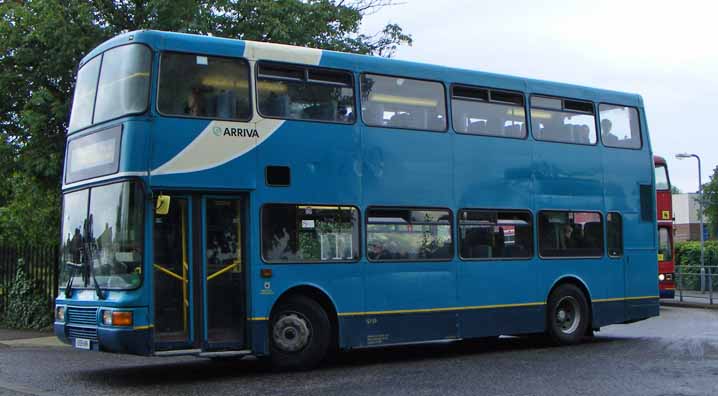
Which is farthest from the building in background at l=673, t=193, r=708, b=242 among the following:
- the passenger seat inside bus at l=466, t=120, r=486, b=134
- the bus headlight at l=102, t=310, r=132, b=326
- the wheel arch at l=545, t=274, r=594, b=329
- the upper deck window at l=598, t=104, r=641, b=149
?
the bus headlight at l=102, t=310, r=132, b=326

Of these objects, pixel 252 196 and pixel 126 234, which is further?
pixel 252 196

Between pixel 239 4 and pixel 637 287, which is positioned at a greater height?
pixel 239 4

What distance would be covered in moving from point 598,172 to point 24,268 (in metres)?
12.8

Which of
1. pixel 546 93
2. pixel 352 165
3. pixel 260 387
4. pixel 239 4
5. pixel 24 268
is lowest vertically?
pixel 260 387

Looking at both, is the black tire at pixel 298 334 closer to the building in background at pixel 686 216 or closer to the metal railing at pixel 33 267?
the metal railing at pixel 33 267

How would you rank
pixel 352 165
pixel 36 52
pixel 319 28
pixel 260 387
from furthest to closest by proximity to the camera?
pixel 319 28 → pixel 36 52 → pixel 352 165 → pixel 260 387

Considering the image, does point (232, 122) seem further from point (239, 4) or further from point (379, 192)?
point (239, 4)

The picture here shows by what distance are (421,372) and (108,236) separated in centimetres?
438

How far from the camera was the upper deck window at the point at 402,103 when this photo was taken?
43.0ft

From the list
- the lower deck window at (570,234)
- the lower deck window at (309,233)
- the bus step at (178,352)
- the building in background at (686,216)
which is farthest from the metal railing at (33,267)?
the building in background at (686,216)

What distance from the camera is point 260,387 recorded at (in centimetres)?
1068

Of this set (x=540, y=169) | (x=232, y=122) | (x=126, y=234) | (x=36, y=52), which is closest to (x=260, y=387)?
(x=126, y=234)

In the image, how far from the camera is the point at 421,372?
12.0m

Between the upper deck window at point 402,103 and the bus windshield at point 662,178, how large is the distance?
1483 centimetres
